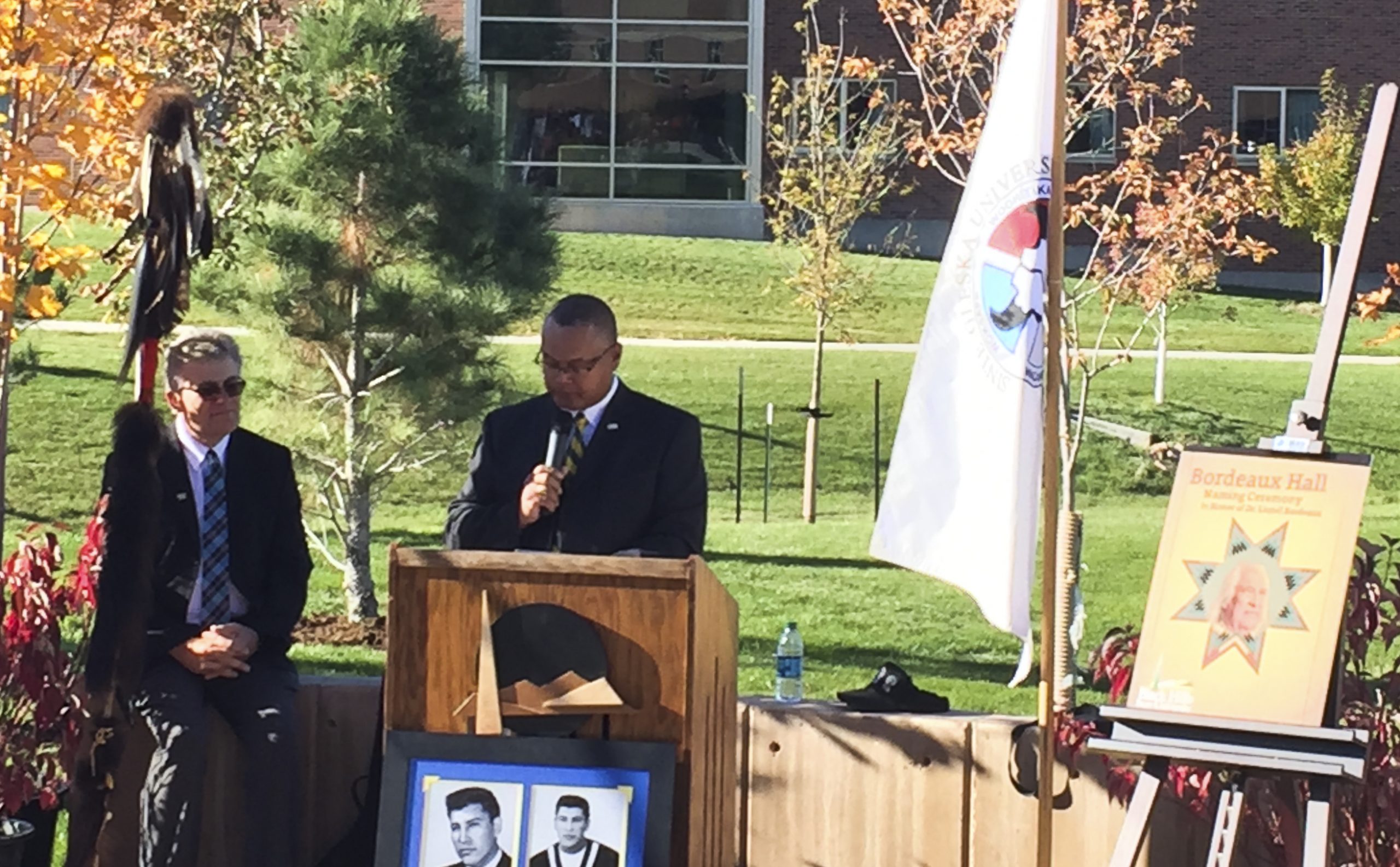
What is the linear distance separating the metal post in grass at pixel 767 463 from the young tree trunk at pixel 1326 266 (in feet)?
37.1

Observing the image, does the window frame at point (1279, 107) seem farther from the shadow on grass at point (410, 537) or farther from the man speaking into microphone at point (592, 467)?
the man speaking into microphone at point (592, 467)

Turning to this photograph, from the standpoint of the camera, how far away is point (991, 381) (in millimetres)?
4418

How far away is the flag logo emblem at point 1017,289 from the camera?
441 cm

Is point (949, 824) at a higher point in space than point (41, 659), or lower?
lower

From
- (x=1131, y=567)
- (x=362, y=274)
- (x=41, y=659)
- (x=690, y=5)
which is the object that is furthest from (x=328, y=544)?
(x=690, y=5)

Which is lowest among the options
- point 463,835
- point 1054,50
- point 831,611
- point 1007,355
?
point 831,611

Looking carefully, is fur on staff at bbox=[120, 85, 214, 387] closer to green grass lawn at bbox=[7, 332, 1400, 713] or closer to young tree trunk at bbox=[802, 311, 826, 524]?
green grass lawn at bbox=[7, 332, 1400, 713]

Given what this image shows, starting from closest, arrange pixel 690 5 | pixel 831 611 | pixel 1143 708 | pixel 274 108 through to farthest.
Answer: pixel 1143 708 → pixel 274 108 → pixel 831 611 → pixel 690 5

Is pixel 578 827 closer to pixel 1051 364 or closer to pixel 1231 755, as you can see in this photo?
pixel 1231 755

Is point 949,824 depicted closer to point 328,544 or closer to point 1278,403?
point 328,544

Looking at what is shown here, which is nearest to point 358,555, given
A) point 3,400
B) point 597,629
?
point 3,400

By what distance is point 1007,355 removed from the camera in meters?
4.41

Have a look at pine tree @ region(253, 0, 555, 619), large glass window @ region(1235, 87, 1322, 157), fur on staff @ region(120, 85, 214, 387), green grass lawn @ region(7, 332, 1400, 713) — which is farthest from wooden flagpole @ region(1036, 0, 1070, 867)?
large glass window @ region(1235, 87, 1322, 157)

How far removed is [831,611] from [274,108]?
4456mm
